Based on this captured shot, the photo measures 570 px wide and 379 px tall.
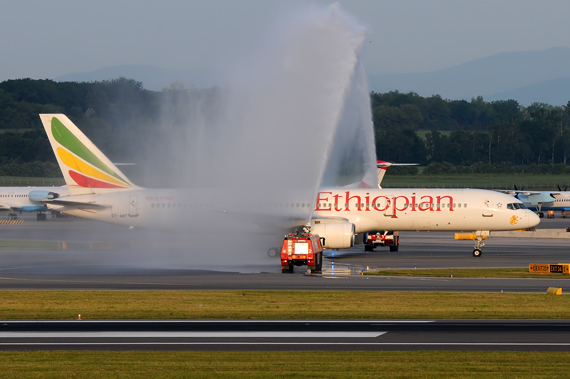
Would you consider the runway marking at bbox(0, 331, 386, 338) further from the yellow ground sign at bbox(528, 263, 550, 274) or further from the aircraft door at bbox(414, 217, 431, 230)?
the aircraft door at bbox(414, 217, 431, 230)

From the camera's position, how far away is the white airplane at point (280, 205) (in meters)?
47.4

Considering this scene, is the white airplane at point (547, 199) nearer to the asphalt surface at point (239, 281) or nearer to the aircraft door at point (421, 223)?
the asphalt surface at point (239, 281)

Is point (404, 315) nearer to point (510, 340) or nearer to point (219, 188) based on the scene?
point (510, 340)

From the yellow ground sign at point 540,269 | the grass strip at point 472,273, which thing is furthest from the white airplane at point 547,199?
the yellow ground sign at point 540,269

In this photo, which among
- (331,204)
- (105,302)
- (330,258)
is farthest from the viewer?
(331,204)

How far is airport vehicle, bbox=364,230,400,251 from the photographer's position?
51188mm

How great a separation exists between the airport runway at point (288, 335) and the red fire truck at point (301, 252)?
1319cm

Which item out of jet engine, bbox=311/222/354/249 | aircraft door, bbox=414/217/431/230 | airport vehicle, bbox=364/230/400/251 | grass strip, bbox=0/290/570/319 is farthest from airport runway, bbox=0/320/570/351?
airport vehicle, bbox=364/230/400/251

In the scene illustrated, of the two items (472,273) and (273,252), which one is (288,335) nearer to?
(472,273)

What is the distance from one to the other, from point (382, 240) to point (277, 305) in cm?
2828

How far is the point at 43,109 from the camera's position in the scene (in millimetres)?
192250

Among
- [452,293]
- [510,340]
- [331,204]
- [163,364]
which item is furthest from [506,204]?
[163,364]

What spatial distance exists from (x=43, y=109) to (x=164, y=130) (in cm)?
12900

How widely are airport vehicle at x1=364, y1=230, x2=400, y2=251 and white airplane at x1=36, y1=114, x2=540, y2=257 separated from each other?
9.72 ft
